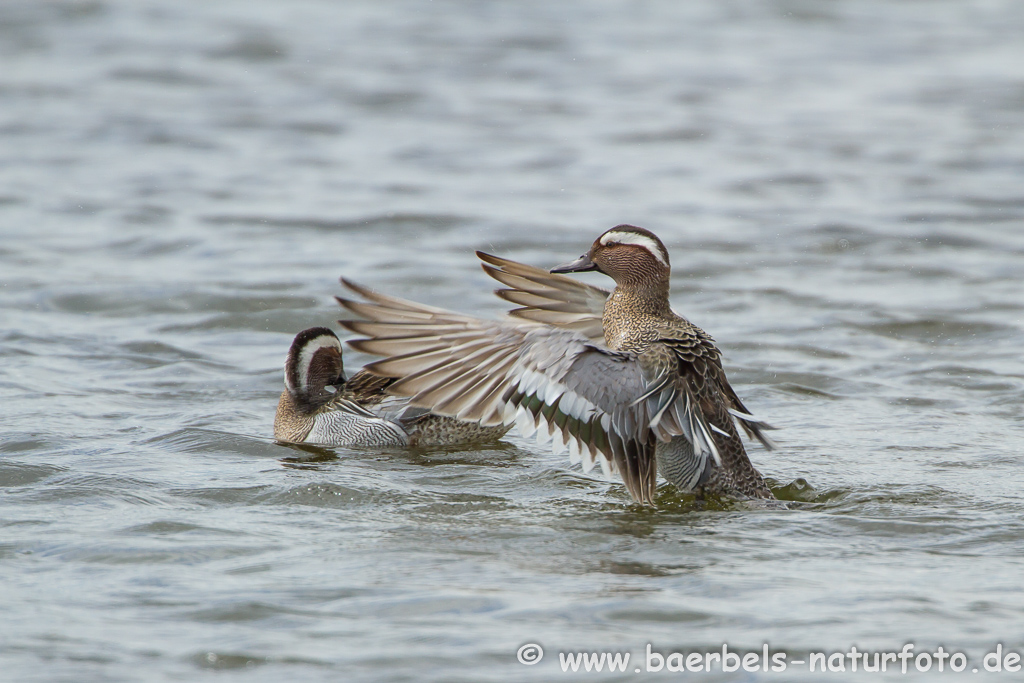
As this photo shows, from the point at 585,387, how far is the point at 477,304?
4.08 meters

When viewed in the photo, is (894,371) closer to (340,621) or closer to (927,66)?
(340,621)

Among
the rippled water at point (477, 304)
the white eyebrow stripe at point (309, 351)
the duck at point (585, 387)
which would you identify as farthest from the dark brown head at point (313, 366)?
the duck at point (585, 387)

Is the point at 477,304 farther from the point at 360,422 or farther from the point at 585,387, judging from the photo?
the point at 585,387

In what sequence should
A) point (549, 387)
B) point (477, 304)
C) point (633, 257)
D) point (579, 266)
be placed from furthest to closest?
point (477, 304), point (579, 266), point (633, 257), point (549, 387)

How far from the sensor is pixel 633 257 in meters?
6.46

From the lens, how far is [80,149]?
46.2 ft

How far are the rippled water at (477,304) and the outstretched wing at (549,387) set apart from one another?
35 centimetres

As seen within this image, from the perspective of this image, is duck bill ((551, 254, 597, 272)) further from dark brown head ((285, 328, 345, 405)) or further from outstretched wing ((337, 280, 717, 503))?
dark brown head ((285, 328, 345, 405))

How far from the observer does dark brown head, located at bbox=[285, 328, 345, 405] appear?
7246 millimetres

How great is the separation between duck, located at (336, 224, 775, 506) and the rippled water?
272 millimetres

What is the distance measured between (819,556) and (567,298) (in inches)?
90.1

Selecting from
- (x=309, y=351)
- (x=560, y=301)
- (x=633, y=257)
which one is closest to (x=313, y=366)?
(x=309, y=351)

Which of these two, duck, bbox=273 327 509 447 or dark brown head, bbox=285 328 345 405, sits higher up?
dark brown head, bbox=285 328 345 405

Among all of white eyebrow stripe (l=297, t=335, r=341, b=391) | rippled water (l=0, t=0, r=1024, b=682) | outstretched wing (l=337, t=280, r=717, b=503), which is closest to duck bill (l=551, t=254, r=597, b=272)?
outstretched wing (l=337, t=280, r=717, b=503)
